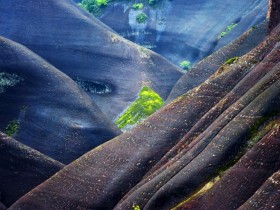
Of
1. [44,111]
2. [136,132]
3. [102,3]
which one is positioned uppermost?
[102,3]

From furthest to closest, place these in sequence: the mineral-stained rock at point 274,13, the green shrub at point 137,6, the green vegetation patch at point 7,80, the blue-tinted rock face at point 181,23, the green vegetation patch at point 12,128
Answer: the blue-tinted rock face at point 181,23, the green shrub at point 137,6, the green vegetation patch at point 7,80, the green vegetation patch at point 12,128, the mineral-stained rock at point 274,13

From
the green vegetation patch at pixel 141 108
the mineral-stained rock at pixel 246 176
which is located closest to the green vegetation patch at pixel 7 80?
the green vegetation patch at pixel 141 108

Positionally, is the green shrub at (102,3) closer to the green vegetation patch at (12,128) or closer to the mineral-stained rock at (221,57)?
the mineral-stained rock at (221,57)

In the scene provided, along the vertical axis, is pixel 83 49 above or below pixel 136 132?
above

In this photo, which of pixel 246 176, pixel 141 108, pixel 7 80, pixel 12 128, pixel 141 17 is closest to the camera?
pixel 246 176

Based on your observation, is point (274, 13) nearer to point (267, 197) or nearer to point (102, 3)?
point (267, 197)

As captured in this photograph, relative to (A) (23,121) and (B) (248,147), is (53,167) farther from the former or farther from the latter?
(B) (248,147)

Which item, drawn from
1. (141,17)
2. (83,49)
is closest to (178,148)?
(83,49)

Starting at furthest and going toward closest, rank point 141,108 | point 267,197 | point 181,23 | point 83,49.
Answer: point 181,23
point 83,49
point 141,108
point 267,197
